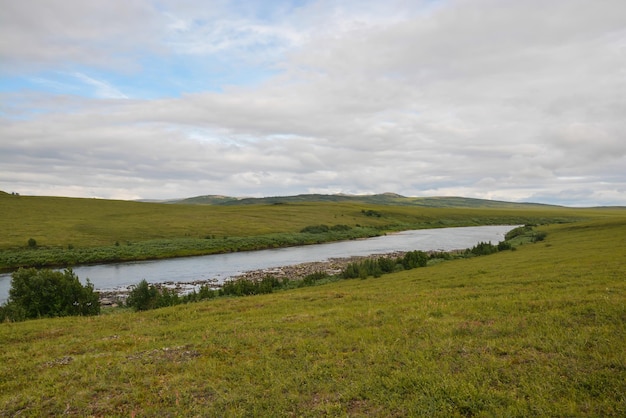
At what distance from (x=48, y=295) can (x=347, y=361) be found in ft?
68.8

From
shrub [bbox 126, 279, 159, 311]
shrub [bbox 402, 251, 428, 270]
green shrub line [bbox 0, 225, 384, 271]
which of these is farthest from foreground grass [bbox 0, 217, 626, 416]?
green shrub line [bbox 0, 225, 384, 271]

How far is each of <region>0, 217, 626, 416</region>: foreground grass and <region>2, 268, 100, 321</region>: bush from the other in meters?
4.48

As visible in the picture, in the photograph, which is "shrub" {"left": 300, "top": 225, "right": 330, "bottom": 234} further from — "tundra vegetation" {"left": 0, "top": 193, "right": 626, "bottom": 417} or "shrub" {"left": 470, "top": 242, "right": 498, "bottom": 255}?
"tundra vegetation" {"left": 0, "top": 193, "right": 626, "bottom": 417}

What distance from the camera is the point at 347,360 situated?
10945 millimetres

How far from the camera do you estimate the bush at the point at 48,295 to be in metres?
22.1

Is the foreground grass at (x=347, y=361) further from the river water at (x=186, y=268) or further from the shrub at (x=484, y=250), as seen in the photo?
the shrub at (x=484, y=250)

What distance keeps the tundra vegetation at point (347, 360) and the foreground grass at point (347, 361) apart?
4 cm

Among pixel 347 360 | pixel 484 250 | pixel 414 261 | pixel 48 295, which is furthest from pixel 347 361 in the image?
pixel 484 250

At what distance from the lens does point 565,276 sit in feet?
69.6

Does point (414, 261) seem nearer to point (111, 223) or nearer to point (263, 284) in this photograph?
point (263, 284)

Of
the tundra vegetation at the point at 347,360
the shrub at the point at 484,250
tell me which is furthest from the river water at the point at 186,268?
the tundra vegetation at the point at 347,360

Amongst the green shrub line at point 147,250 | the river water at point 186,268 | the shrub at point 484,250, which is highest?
the shrub at point 484,250

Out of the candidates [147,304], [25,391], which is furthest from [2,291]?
[25,391]

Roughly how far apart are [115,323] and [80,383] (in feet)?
27.5
